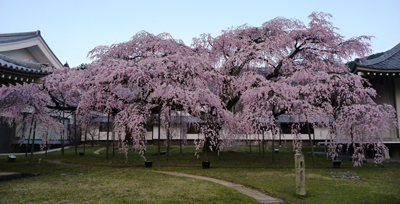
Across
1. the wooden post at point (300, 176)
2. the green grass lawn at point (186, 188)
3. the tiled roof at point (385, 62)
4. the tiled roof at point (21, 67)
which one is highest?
the tiled roof at point (385, 62)

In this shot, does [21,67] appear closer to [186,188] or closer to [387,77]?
[186,188]

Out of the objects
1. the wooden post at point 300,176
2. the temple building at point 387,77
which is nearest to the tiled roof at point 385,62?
the temple building at point 387,77

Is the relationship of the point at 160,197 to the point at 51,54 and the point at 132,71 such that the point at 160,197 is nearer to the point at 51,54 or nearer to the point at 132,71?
the point at 132,71

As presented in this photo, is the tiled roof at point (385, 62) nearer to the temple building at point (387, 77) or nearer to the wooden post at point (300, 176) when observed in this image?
the temple building at point (387, 77)

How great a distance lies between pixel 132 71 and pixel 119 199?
7.85m

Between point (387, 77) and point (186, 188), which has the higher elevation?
point (387, 77)

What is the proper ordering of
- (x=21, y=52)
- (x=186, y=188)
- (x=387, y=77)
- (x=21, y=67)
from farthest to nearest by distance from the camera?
(x=21, y=52), (x=387, y=77), (x=21, y=67), (x=186, y=188)

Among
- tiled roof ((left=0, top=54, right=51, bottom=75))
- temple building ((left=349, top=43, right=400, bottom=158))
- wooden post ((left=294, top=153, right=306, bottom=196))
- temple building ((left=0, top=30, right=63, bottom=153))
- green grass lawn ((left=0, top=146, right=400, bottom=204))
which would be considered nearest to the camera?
green grass lawn ((left=0, top=146, right=400, bottom=204))

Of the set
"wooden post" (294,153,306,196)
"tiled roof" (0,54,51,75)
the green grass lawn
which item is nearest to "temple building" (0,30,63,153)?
"tiled roof" (0,54,51,75)

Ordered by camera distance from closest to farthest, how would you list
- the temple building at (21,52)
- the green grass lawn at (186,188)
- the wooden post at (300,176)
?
the green grass lawn at (186,188), the wooden post at (300,176), the temple building at (21,52)

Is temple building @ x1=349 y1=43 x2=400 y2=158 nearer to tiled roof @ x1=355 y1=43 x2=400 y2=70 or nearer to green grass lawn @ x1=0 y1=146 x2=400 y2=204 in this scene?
tiled roof @ x1=355 y1=43 x2=400 y2=70

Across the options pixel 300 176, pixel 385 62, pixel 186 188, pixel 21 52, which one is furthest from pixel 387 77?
pixel 21 52

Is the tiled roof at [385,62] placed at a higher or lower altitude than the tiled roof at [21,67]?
higher

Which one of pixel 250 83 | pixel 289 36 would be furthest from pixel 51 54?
pixel 289 36
